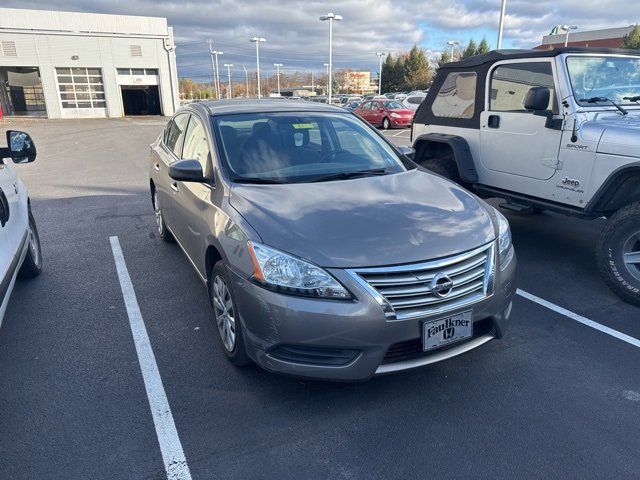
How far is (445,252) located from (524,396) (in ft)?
3.60

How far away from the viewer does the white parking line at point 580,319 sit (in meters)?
3.59

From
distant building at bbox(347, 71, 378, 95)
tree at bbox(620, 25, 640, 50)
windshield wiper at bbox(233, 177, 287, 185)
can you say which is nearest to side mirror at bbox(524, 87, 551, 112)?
windshield wiper at bbox(233, 177, 287, 185)

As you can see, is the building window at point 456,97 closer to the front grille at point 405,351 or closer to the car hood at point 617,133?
the car hood at point 617,133

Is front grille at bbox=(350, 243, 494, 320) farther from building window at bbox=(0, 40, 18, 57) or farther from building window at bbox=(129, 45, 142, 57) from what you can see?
building window at bbox=(0, 40, 18, 57)

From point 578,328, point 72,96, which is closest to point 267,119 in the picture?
point 578,328

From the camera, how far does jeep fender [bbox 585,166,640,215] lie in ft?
13.7

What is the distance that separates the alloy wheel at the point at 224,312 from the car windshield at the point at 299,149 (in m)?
0.79

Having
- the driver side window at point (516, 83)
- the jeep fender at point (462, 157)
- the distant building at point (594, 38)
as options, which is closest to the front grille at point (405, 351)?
the driver side window at point (516, 83)

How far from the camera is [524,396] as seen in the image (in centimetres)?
295

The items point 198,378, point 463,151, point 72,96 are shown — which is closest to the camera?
point 198,378

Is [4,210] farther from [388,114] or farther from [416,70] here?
[416,70]

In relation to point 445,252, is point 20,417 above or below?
below

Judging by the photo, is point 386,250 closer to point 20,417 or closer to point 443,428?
point 443,428

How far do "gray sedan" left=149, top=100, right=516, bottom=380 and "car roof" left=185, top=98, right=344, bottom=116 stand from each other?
1.13 feet
